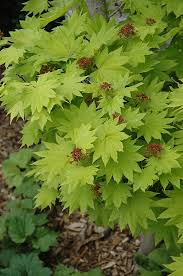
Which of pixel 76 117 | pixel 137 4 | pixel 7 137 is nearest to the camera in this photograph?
pixel 76 117

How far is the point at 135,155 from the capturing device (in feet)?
6.45

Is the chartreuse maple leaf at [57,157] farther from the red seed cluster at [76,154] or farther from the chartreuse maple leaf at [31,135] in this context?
the chartreuse maple leaf at [31,135]

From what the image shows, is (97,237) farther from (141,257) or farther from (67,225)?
(141,257)

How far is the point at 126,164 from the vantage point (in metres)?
1.96

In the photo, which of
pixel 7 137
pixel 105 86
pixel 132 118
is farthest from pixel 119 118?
pixel 7 137

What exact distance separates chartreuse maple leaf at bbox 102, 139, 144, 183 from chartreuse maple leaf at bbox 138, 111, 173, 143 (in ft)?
0.32

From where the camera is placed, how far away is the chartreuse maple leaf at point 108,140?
1880 mm

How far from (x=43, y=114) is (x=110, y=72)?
424 millimetres

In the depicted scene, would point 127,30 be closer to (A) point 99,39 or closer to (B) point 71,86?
(A) point 99,39

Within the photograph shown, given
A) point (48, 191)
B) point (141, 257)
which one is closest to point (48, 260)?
point (141, 257)

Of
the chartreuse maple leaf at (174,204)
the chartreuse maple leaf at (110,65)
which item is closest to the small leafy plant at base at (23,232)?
the chartreuse maple leaf at (174,204)

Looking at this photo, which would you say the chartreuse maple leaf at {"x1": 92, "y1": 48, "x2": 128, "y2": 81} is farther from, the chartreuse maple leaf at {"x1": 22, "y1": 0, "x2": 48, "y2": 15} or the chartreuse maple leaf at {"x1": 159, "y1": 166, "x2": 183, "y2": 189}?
the chartreuse maple leaf at {"x1": 22, "y1": 0, "x2": 48, "y2": 15}

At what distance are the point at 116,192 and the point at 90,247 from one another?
2.33m

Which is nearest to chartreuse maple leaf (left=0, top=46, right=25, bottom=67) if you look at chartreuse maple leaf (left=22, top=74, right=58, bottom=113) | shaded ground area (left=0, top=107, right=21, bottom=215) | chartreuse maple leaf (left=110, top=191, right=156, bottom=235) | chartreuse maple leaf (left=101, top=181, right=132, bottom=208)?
chartreuse maple leaf (left=22, top=74, right=58, bottom=113)
